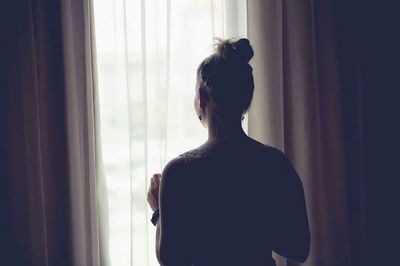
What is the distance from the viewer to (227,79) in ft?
3.29

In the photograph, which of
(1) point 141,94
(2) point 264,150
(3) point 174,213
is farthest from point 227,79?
(1) point 141,94

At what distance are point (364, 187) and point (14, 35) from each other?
1689mm

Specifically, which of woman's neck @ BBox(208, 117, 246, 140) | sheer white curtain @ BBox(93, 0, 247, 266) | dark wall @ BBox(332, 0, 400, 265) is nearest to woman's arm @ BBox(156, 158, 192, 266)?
→ woman's neck @ BBox(208, 117, 246, 140)

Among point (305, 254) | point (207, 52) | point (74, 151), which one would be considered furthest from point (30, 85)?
point (305, 254)

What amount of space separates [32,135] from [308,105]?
3.94 feet

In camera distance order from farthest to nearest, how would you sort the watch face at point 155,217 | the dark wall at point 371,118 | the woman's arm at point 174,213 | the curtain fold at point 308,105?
1. the dark wall at point 371,118
2. the curtain fold at point 308,105
3. the watch face at point 155,217
4. the woman's arm at point 174,213

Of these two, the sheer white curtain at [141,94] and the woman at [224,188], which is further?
the sheer white curtain at [141,94]

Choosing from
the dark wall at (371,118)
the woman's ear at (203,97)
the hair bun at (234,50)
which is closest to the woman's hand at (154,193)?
the woman's ear at (203,97)

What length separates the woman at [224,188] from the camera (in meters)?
0.99

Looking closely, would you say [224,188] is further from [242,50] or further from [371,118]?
[371,118]

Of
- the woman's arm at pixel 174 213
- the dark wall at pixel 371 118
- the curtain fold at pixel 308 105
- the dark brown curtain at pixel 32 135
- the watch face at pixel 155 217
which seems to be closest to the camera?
the woman's arm at pixel 174 213

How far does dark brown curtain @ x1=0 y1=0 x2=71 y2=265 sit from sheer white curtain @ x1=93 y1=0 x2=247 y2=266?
183 mm

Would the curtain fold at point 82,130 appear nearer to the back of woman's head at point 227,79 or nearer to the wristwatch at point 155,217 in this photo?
the wristwatch at point 155,217

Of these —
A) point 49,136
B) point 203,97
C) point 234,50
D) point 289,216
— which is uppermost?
point 234,50
